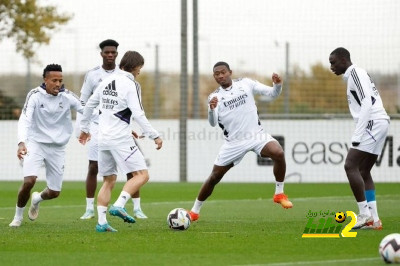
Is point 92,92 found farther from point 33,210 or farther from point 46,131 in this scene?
point 33,210

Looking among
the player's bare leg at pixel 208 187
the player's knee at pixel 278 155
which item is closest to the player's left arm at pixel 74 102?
the player's bare leg at pixel 208 187

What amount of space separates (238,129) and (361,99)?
2.86 m

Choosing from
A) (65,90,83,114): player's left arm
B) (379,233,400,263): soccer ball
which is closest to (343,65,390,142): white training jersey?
(379,233,400,263): soccer ball

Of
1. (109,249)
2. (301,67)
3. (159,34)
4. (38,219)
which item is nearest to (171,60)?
(159,34)

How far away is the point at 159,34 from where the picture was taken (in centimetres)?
2916

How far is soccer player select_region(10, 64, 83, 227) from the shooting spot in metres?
14.5

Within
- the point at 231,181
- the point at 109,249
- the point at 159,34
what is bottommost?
the point at 231,181

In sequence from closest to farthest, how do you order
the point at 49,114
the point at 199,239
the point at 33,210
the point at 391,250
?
1. the point at 391,250
2. the point at 199,239
3. the point at 49,114
4. the point at 33,210

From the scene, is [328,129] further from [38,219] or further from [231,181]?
[38,219]

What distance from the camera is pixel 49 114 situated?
14758mm

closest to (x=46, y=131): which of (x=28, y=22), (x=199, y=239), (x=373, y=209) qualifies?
(x=199, y=239)

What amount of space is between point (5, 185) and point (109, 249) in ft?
50.0

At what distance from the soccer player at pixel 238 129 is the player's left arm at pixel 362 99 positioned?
6.98 ft

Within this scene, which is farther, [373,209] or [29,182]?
[29,182]
